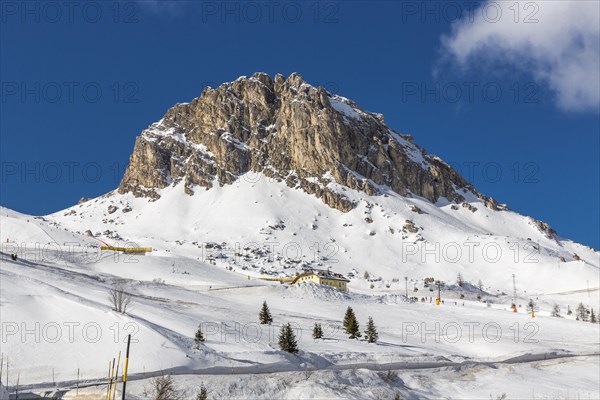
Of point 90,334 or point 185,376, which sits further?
point 90,334

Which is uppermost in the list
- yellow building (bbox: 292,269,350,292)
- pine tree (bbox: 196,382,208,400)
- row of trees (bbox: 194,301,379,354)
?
yellow building (bbox: 292,269,350,292)

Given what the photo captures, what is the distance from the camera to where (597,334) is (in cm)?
6994

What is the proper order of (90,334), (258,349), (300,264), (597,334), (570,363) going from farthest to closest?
1. (300,264)
2. (597,334)
3. (570,363)
4. (258,349)
5. (90,334)

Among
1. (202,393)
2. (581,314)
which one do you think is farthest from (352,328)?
(581,314)

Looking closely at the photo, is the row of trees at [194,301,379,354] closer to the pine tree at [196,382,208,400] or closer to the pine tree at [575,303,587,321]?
the pine tree at [196,382,208,400]

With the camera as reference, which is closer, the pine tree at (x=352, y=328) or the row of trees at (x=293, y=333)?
the row of trees at (x=293, y=333)

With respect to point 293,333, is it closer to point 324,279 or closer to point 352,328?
point 352,328

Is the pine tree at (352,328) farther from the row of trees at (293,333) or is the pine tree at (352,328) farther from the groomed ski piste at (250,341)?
the groomed ski piste at (250,341)

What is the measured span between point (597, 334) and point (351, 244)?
126303mm

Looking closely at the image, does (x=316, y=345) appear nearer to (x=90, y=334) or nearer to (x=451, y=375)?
(x=451, y=375)

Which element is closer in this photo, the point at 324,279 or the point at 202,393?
the point at 202,393

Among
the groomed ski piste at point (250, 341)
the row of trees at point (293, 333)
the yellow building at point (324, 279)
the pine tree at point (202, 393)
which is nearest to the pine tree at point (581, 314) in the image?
the groomed ski piste at point (250, 341)

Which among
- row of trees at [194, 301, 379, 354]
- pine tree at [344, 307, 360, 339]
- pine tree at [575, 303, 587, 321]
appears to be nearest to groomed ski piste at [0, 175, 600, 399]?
row of trees at [194, 301, 379, 354]

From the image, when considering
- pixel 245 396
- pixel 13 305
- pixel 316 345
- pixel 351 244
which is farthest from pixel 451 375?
pixel 351 244
